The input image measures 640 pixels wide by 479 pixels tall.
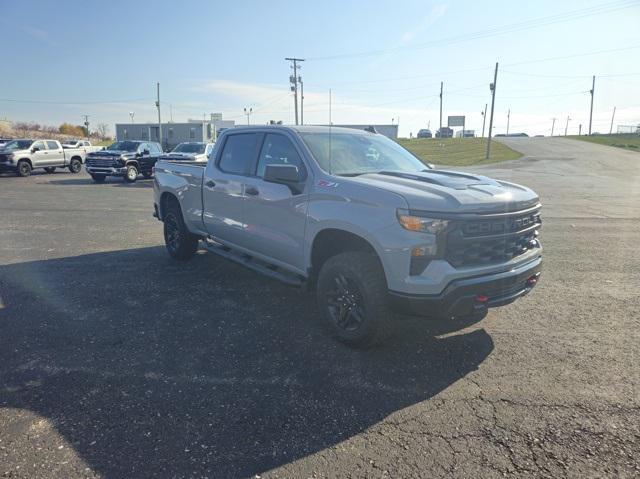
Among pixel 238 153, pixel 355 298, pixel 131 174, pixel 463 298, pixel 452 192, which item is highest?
pixel 238 153

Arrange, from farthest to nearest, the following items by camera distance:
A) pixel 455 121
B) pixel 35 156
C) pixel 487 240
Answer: pixel 455 121 → pixel 35 156 → pixel 487 240

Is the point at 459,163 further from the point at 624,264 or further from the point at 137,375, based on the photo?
the point at 137,375

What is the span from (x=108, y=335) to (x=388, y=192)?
2.91 m

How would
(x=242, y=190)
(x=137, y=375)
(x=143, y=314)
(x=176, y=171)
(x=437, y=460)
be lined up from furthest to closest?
(x=176, y=171), (x=242, y=190), (x=143, y=314), (x=137, y=375), (x=437, y=460)

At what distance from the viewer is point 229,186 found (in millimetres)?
5508

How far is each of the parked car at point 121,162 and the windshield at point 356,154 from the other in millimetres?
16929

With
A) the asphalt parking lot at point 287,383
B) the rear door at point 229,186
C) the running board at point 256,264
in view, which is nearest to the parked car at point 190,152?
the asphalt parking lot at point 287,383

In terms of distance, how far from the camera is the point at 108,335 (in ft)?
14.2

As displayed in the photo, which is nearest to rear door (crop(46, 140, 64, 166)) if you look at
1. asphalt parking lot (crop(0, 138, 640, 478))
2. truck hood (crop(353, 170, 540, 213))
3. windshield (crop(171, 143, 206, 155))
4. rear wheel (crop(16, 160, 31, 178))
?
rear wheel (crop(16, 160, 31, 178))

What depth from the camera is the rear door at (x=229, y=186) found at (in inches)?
211

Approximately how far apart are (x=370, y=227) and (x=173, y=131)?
211ft

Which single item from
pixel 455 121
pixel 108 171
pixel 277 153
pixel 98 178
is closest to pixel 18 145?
pixel 98 178

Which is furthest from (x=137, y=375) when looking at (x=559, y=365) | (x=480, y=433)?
(x=559, y=365)

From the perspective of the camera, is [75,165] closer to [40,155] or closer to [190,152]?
[40,155]
